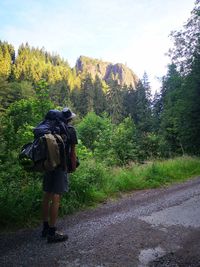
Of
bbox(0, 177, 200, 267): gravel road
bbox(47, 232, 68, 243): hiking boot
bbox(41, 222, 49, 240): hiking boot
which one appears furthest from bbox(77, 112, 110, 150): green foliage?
bbox(47, 232, 68, 243): hiking boot

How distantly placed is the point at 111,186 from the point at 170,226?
2899 mm

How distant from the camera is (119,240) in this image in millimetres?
4117

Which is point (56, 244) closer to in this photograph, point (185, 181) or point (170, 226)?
point (170, 226)

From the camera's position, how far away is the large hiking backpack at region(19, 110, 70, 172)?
13.1 feet

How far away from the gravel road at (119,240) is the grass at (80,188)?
38 cm

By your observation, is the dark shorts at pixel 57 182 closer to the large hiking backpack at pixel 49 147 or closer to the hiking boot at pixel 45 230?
the large hiking backpack at pixel 49 147

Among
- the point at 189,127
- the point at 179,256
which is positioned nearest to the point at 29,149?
the point at 179,256

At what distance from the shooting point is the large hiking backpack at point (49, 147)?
398 centimetres

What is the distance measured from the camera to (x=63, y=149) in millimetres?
4141

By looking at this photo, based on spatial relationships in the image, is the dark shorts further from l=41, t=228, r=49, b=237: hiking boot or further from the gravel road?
the gravel road

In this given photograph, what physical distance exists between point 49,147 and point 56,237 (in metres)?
1.23

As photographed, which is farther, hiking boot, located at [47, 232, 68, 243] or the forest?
the forest

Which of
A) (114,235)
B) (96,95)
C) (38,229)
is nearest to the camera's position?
(114,235)

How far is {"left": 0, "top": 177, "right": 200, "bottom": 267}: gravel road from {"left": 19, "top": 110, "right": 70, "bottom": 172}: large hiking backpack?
1.02 metres
